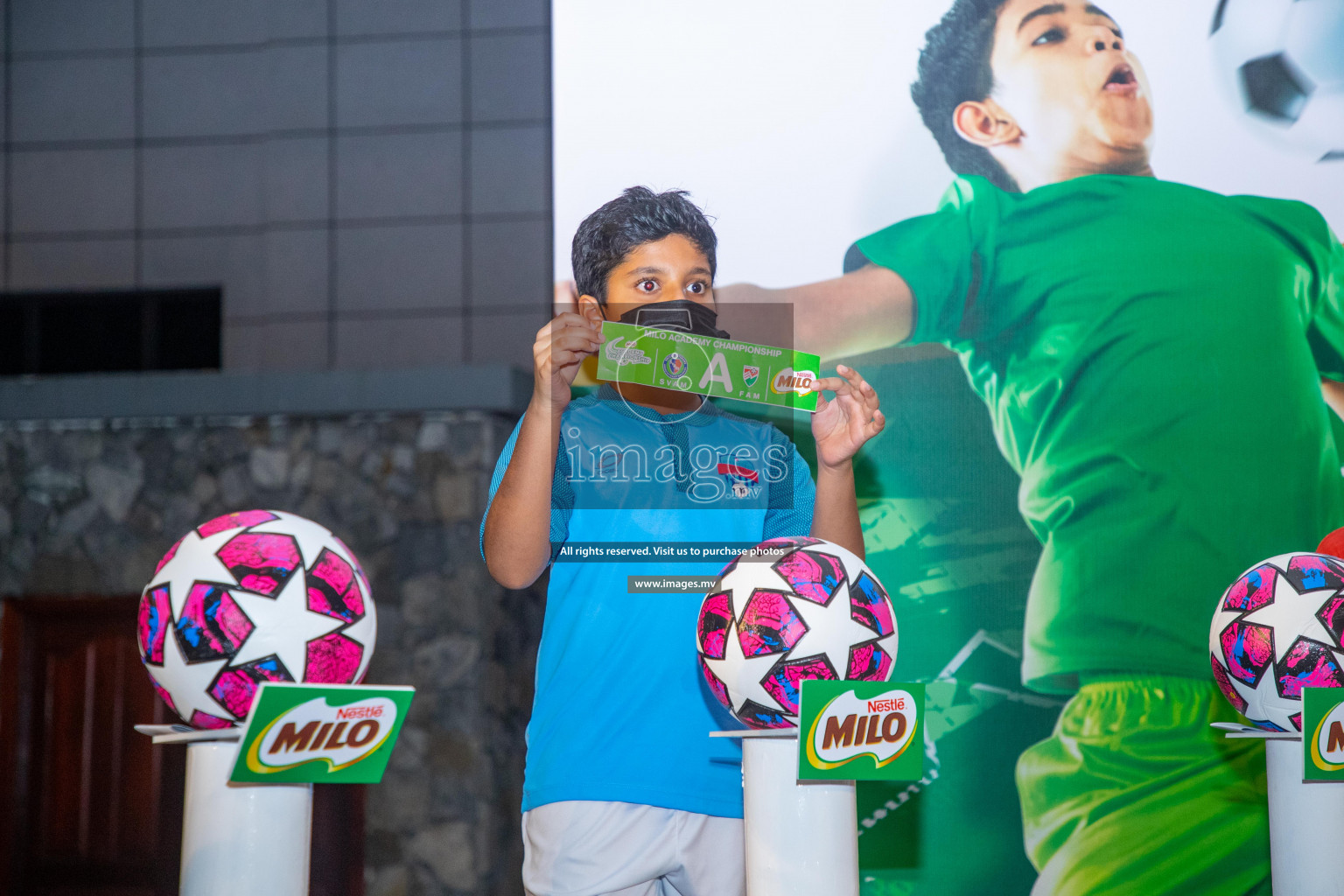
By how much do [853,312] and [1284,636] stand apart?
142 centimetres

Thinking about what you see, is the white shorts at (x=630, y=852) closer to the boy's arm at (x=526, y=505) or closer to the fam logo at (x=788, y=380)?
the boy's arm at (x=526, y=505)

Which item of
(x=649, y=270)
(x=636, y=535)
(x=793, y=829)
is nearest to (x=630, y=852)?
(x=793, y=829)

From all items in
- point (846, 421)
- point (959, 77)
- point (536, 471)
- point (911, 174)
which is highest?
point (959, 77)

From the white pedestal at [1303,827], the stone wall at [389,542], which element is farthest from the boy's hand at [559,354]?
the stone wall at [389,542]

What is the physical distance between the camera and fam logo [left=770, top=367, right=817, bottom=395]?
2.25 metres

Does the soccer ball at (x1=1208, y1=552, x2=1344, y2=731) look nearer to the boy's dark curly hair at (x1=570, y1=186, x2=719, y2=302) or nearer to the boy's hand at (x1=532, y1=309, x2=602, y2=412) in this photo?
the boy's dark curly hair at (x1=570, y1=186, x2=719, y2=302)

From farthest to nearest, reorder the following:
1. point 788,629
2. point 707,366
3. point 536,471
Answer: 1. point 707,366
2. point 536,471
3. point 788,629

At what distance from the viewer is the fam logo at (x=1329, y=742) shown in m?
2.11

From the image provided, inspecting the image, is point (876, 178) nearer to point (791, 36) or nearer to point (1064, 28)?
point (791, 36)

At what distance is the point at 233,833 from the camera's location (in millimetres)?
1729

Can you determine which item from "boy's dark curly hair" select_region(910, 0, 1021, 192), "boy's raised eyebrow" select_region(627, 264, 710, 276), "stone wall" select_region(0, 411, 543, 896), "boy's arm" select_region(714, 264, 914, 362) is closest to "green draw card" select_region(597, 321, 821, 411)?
"boy's raised eyebrow" select_region(627, 264, 710, 276)

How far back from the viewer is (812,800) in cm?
180

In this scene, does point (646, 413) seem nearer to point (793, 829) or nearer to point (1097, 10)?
point (793, 829)

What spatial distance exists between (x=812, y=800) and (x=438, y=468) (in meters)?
2.82
